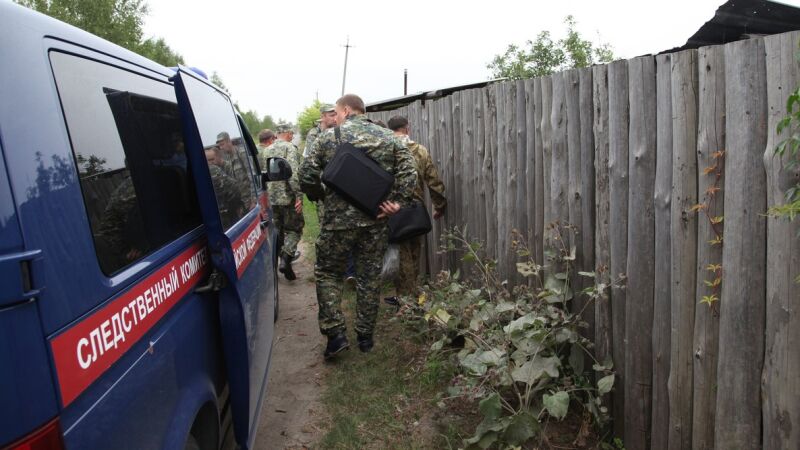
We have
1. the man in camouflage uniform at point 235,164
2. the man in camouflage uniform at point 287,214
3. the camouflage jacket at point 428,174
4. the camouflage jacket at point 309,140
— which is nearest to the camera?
the man in camouflage uniform at point 235,164

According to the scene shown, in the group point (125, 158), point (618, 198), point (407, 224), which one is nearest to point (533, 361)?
point (618, 198)

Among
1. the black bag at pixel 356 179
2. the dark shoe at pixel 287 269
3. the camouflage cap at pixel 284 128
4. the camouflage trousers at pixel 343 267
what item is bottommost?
the dark shoe at pixel 287 269

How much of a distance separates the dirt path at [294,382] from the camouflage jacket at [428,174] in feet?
5.28

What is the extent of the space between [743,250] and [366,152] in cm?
265

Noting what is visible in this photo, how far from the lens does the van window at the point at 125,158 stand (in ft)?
5.00

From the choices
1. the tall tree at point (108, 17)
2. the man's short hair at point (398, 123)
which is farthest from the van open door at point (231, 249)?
the tall tree at point (108, 17)

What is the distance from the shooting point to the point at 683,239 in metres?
2.36

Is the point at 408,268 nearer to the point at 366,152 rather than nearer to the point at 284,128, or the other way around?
the point at 366,152

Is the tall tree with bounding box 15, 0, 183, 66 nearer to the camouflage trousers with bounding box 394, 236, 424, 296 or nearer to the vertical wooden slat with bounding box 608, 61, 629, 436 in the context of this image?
the camouflage trousers with bounding box 394, 236, 424, 296

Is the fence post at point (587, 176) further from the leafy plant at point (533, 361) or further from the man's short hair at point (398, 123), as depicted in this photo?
the man's short hair at point (398, 123)

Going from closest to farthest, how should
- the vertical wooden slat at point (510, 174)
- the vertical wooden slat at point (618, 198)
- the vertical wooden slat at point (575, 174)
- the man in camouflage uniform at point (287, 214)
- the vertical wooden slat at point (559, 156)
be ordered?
the vertical wooden slat at point (618, 198), the vertical wooden slat at point (575, 174), the vertical wooden slat at point (559, 156), the vertical wooden slat at point (510, 174), the man in camouflage uniform at point (287, 214)

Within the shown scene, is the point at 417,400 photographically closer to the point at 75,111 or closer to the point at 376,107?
the point at 75,111

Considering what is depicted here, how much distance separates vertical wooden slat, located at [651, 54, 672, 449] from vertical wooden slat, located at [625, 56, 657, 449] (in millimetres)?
47

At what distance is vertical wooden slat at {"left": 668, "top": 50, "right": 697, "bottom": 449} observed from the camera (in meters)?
2.30
